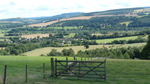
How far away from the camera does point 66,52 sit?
105 meters

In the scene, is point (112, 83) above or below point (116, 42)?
above

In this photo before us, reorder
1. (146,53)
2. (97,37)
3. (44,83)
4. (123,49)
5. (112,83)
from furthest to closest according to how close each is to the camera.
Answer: (97,37), (123,49), (146,53), (112,83), (44,83)

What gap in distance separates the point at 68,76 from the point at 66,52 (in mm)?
84665

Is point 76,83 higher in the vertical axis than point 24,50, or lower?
higher

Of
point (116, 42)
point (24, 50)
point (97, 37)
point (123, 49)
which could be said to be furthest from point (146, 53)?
point (97, 37)

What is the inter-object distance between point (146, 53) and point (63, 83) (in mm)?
51746

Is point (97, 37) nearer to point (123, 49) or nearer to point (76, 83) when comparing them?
point (123, 49)

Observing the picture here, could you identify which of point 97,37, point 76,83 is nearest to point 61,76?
point 76,83

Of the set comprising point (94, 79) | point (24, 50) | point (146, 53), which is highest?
point (94, 79)

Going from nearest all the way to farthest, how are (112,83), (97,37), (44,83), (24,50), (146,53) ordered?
(44,83) → (112,83) → (146,53) → (24,50) → (97,37)

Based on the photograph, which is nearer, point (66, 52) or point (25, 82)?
point (25, 82)

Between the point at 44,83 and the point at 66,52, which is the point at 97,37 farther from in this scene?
the point at 44,83

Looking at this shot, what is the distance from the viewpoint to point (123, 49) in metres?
101

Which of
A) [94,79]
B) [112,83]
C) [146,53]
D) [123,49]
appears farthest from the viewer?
[123,49]
